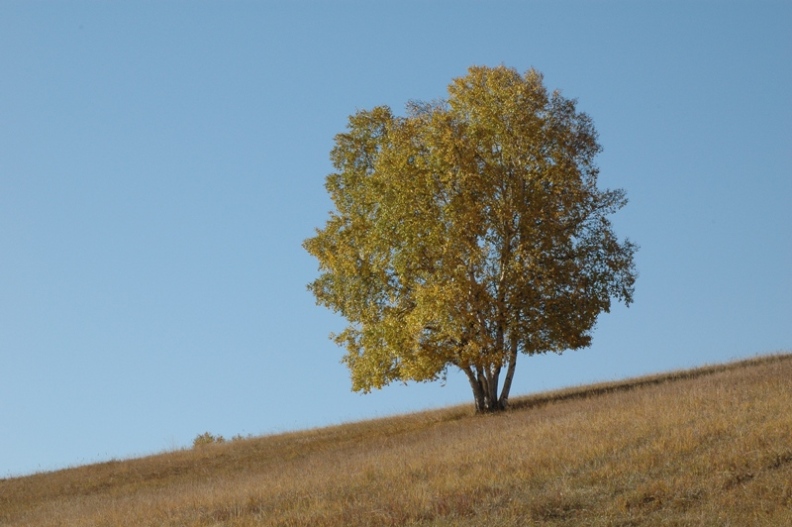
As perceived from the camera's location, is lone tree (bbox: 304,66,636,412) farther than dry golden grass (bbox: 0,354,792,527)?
Yes

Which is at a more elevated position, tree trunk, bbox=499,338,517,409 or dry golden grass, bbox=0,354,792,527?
tree trunk, bbox=499,338,517,409

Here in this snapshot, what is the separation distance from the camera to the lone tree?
33.7 meters

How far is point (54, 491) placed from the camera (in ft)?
104

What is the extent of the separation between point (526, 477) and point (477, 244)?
1628 centimetres

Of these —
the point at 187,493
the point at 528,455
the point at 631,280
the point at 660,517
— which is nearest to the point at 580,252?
the point at 631,280

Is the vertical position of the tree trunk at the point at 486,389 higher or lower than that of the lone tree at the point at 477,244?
lower

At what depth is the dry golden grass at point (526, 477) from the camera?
16.7 meters

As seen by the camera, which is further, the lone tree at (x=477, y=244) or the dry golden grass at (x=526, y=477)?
the lone tree at (x=477, y=244)

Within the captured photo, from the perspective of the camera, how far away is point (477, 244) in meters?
34.4

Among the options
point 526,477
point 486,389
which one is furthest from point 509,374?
point 526,477

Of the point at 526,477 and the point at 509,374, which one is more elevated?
the point at 509,374

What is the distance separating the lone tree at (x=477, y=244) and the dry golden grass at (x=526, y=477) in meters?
3.05

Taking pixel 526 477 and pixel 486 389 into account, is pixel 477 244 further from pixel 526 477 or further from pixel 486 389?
pixel 526 477

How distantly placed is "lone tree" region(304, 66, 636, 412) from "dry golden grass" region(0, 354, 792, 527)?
3046 millimetres
